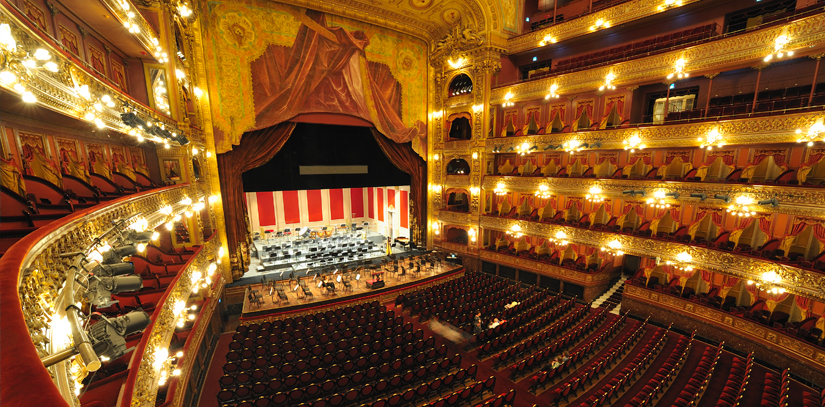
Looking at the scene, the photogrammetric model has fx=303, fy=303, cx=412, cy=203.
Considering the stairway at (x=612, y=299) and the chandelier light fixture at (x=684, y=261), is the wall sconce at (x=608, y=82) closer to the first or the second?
the chandelier light fixture at (x=684, y=261)

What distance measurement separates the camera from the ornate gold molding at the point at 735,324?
419 inches

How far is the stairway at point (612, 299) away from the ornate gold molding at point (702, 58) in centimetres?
1142

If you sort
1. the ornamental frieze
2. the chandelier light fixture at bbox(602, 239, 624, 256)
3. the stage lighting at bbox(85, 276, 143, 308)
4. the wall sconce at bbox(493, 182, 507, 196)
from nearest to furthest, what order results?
the stage lighting at bbox(85, 276, 143, 308) < the ornamental frieze < the chandelier light fixture at bbox(602, 239, 624, 256) < the wall sconce at bbox(493, 182, 507, 196)

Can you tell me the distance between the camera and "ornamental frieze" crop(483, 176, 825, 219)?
1105 cm

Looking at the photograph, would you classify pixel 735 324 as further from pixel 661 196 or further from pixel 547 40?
pixel 547 40

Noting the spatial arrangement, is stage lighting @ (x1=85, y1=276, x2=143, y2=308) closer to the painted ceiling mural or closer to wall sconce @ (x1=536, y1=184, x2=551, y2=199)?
the painted ceiling mural

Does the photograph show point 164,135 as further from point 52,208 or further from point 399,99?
point 399,99

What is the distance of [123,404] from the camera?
4.48 metres

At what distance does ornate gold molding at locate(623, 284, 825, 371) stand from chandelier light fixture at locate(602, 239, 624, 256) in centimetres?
178

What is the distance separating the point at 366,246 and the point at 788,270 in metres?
20.8

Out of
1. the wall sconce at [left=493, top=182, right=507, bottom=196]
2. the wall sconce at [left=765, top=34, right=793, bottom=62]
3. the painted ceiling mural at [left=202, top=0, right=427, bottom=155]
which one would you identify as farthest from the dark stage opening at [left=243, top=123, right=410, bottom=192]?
the wall sconce at [left=765, top=34, right=793, bottom=62]

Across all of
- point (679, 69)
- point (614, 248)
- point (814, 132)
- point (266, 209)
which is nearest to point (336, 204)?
point (266, 209)

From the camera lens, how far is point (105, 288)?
12.5ft

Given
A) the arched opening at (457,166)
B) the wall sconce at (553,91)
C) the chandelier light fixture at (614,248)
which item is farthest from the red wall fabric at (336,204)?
the chandelier light fixture at (614,248)
